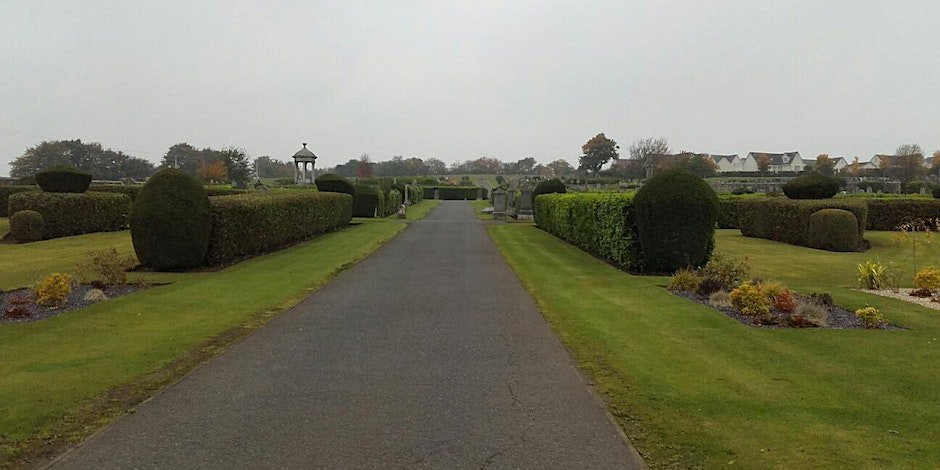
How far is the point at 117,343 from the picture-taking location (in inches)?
314

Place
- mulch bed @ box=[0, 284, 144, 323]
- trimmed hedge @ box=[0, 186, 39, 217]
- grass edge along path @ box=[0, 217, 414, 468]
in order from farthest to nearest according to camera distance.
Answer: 1. trimmed hedge @ box=[0, 186, 39, 217]
2. mulch bed @ box=[0, 284, 144, 323]
3. grass edge along path @ box=[0, 217, 414, 468]

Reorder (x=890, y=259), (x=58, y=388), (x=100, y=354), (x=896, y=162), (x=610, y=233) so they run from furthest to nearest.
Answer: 1. (x=896, y=162)
2. (x=890, y=259)
3. (x=610, y=233)
4. (x=100, y=354)
5. (x=58, y=388)

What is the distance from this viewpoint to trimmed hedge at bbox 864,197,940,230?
28625mm

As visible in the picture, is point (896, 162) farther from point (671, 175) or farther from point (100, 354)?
point (100, 354)

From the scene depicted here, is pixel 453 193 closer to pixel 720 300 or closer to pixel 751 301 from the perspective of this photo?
pixel 720 300

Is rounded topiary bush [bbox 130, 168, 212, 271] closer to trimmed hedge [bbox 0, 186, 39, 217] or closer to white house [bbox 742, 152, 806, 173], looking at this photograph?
trimmed hedge [bbox 0, 186, 39, 217]

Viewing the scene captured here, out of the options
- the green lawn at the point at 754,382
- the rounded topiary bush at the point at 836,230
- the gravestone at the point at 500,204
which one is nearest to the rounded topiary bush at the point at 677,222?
the green lawn at the point at 754,382

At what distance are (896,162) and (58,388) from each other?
110 m

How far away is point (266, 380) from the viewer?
6.42 metres

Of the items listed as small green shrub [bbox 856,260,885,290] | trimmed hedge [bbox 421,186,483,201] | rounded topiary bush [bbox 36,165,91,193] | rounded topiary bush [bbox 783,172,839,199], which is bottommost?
trimmed hedge [bbox 421,186,483,201]

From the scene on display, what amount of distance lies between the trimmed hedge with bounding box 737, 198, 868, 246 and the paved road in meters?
17.6

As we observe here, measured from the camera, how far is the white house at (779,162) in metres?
126

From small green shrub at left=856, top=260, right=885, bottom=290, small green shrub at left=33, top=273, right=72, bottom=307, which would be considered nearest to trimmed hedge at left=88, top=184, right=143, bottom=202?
small green shrub at left=33, top=273, right=72, bottom=307

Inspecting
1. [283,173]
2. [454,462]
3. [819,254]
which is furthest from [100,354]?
[283,173]
